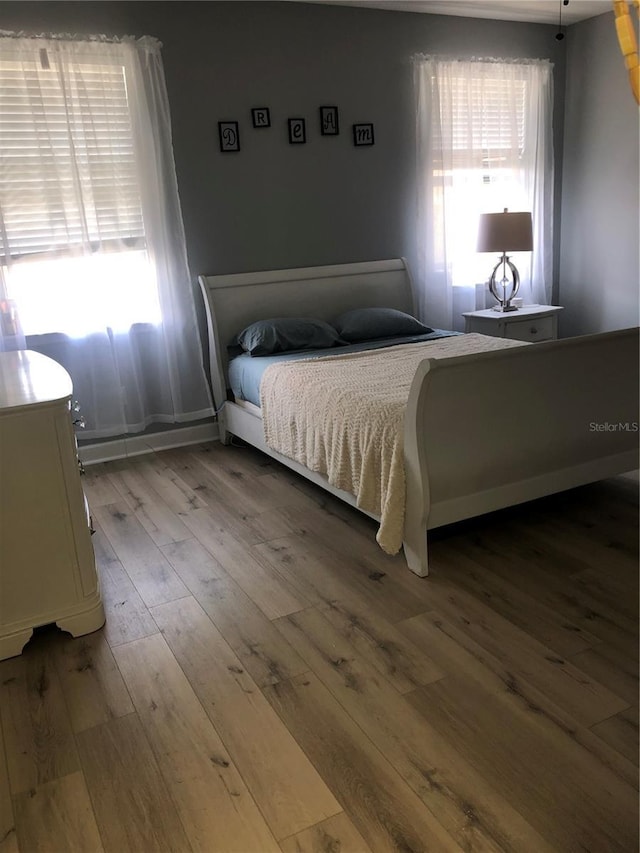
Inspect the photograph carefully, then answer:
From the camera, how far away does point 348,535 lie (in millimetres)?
3045

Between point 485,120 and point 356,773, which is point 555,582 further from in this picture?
point 485,120

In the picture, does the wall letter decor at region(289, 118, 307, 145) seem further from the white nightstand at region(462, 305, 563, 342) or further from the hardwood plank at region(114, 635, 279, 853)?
the hardwood plank at region(114, 635, 279, 853)

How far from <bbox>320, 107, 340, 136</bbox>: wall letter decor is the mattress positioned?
1.43 m

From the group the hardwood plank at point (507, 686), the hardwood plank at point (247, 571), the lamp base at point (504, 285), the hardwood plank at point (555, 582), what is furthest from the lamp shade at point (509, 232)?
the hardwood plank at point (507, 686)

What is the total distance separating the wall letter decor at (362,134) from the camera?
4504mm

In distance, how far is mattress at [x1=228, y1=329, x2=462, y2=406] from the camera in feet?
12.5

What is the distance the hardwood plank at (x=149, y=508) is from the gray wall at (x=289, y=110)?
52.7 inches

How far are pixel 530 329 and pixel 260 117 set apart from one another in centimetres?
227

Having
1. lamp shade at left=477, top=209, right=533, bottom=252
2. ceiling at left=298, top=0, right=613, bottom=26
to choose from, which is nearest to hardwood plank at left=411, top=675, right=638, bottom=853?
lamp shade at left=477, top=209, right=533, bottom=252

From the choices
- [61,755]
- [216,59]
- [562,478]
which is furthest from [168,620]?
[216,59]

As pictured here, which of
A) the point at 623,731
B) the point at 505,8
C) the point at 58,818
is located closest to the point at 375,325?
the point at 505,8

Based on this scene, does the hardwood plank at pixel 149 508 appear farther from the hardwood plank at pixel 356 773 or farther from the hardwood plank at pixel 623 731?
the hardwood plank at pixel 623 731

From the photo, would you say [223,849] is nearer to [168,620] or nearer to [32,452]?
[168,620]

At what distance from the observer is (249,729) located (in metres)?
1.89
